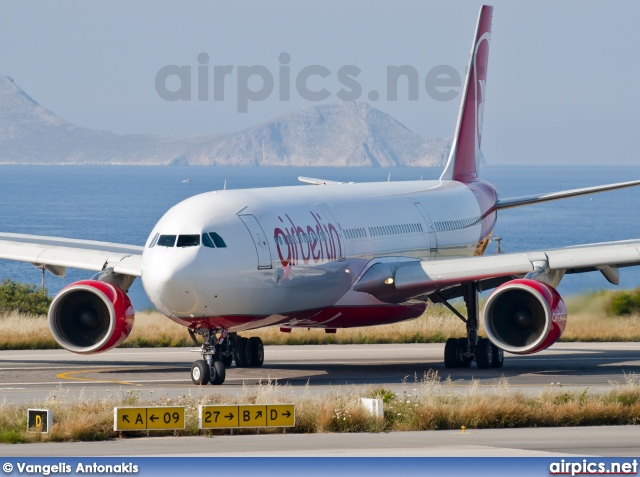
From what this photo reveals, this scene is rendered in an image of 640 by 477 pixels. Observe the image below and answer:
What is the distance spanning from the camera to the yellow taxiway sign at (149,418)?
18.6 metres

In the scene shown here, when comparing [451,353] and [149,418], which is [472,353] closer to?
[451,353]

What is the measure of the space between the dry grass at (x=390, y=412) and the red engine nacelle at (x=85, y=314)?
612 centimetres

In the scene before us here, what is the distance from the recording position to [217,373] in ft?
85.3

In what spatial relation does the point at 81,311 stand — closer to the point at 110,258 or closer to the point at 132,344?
the point at 110,258

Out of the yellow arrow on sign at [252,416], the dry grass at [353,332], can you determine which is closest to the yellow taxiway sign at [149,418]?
the yellow arrow on sign at [252,416]

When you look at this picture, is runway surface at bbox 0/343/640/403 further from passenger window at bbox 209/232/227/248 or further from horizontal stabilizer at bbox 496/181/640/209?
horizontal stabilizer at bbox 496/181/640/209

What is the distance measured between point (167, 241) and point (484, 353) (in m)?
9.02

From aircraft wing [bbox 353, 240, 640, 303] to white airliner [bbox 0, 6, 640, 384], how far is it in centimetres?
3

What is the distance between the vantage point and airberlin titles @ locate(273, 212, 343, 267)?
88.3 feet

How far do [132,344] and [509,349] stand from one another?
552 inches

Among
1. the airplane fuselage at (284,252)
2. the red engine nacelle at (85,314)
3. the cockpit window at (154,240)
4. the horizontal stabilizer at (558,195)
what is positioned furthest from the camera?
the horizontal stabilizer at (558,195)

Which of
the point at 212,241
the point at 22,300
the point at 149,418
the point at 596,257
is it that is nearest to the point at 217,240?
the point at 212,241

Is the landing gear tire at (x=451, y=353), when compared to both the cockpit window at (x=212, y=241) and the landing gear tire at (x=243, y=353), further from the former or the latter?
the cockpit window at (x=212, y=241)

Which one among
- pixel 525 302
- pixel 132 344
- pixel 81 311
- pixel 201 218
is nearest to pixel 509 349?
pixel 525 302
